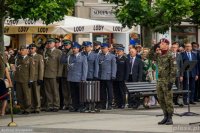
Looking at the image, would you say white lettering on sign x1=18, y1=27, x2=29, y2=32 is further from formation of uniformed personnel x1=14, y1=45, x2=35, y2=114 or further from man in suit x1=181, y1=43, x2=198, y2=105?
man in suit x1=181, y1=43, x2=198, y2=105

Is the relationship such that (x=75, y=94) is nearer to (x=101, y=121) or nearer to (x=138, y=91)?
(x=138, y=91)

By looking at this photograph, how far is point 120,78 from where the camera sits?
24.1 m

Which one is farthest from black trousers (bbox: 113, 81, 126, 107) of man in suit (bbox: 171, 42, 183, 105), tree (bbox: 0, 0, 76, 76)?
tree (bbox: 0, 0, 76, 76)

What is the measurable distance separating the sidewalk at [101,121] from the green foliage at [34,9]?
2.92 meters

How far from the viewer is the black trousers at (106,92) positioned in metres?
23.8

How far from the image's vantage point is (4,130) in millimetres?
17438

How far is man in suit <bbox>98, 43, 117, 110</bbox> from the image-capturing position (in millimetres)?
23656

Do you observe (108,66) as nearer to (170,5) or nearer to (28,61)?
(28,61)

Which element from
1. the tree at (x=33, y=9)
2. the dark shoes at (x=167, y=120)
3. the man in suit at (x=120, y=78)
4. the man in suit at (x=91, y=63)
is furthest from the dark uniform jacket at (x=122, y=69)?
the dark shoes at (x=167, y=120)

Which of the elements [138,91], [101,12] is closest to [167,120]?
[138,91]

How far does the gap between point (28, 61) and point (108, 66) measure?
8.46ft

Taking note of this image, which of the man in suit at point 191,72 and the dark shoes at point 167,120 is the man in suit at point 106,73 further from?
the dark shoes at point 167,120

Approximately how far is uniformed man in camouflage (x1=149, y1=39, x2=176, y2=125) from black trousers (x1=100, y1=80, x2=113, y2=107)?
5.73 metres

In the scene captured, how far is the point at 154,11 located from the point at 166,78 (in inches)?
375
